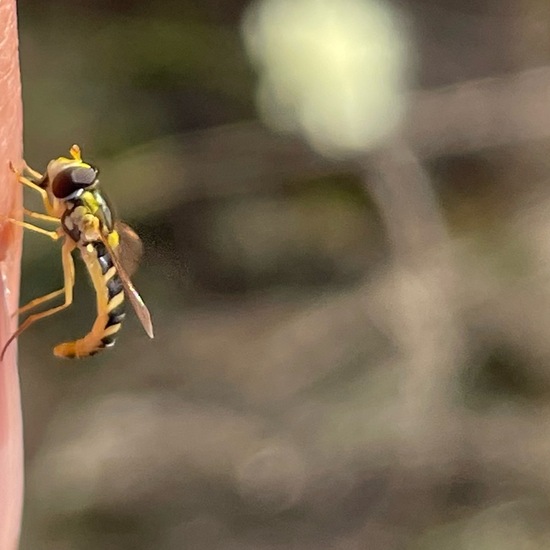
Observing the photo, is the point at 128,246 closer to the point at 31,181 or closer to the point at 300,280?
the point at 31,181

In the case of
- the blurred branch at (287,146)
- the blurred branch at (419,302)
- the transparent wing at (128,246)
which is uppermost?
the blurred branch at (287,146)

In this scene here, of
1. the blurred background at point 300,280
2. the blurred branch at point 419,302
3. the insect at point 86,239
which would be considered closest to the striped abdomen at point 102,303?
the insect at point 86,239

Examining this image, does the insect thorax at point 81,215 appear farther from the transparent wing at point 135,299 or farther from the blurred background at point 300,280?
the blurred background at point 300,280

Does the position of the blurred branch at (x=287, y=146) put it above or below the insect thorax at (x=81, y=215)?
above

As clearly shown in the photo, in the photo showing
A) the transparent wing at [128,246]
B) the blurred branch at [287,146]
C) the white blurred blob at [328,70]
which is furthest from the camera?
the blurred branch at [287,146]

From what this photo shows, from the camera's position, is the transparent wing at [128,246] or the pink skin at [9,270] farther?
the transparent wing at [128,246]

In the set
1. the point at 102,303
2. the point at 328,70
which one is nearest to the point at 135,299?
the point at 102,303

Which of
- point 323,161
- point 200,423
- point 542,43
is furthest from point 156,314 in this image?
point 542,43
